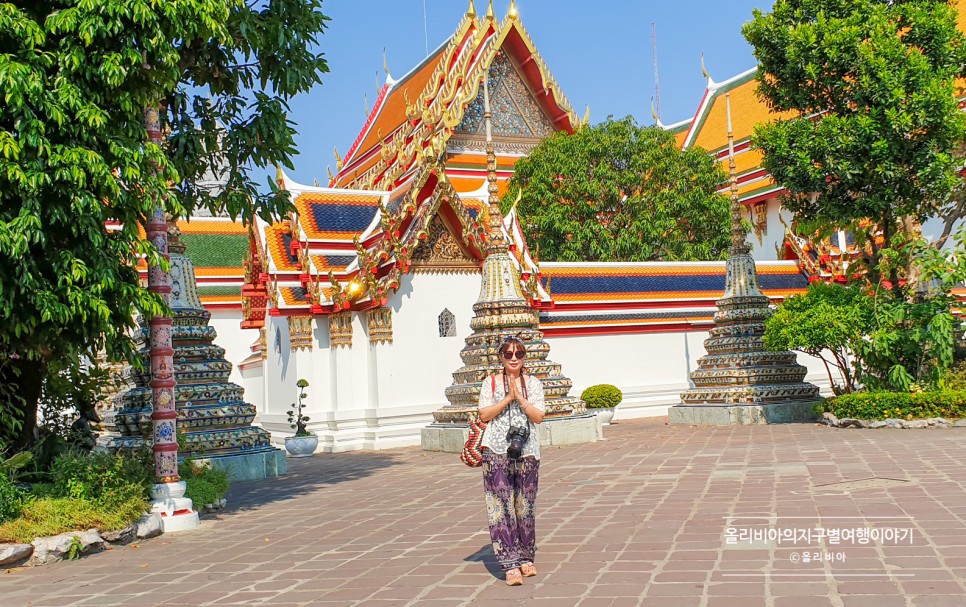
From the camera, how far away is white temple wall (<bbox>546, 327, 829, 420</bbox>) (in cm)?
2073

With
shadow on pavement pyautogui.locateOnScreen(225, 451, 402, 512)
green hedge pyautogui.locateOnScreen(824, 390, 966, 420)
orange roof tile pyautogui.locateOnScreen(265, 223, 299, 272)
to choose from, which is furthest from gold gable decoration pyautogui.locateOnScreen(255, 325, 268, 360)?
green hedge pyautogui.locateOnScreen(824, 390, 966, 420)

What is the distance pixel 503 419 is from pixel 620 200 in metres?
20.5

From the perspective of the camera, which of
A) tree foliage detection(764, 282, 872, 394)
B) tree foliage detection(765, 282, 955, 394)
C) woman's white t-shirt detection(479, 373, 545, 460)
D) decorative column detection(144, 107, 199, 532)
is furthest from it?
tree foliage detection(764, 282, 872, 394)

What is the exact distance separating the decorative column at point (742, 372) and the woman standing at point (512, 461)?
11.1 metres

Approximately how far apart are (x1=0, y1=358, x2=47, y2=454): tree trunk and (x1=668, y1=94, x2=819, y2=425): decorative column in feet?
36.5

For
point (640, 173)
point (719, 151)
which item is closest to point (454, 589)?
point (640, 173)

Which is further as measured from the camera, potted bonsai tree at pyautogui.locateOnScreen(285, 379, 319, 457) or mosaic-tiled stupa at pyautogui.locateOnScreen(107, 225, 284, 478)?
potted bonsai tree at pyautogui.locateOnScreen(285, 379, 319, 457)

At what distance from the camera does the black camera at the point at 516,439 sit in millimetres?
5516

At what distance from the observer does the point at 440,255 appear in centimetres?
1784

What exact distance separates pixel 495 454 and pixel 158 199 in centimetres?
391

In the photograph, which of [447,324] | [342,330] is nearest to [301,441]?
[342,330]

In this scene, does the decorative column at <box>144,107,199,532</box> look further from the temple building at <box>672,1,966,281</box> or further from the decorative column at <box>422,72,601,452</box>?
the temple building at <box>672,1,966,281</box>

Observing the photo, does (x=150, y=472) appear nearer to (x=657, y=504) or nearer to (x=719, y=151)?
(x=657, y=504)

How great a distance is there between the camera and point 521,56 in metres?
29.9
